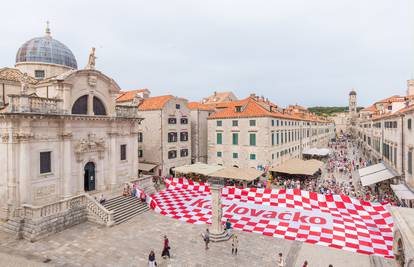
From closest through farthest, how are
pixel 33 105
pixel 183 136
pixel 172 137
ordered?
pixel 33 105
pixel 172 137
pixel 183 136

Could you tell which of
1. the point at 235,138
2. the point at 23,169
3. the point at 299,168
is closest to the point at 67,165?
the point at 23,169

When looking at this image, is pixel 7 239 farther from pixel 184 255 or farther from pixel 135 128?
pixel 135 128

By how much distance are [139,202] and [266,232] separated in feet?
39.1

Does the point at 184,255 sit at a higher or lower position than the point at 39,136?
lower

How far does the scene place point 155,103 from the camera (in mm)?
37375

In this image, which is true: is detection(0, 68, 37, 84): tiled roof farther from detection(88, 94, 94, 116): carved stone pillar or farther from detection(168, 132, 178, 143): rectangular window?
detection(168, 132, 178, 143): rectangular window

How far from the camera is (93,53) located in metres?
22.5

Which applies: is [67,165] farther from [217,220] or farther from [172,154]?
[172,154]

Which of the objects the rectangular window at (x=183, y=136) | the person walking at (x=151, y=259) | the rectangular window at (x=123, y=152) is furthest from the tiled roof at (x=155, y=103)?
the person walking at (x=151, y=259)

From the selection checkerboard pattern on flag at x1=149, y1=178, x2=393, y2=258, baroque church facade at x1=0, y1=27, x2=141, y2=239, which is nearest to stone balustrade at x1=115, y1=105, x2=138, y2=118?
baroque church facade at x1=0, y1=27, x2=141, y2=239

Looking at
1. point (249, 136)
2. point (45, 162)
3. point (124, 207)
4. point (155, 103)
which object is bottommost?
point (124, 207)

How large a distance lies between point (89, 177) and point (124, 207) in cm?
436

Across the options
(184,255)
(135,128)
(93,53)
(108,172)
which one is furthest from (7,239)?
(93,53)

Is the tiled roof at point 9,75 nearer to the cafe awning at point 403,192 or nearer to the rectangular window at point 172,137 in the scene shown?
the rectangular window at point 172,137
